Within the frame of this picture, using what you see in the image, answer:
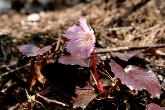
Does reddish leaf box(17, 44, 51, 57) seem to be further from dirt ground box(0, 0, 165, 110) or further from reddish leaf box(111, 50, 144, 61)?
reddish leaf box(111, 50, 144, 61)

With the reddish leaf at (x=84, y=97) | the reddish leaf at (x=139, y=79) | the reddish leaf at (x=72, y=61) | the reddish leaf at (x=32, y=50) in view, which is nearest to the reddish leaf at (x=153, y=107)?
the reddish leaf at (x=139, y=79)

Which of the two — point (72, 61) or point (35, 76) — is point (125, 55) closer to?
point (72, 61)

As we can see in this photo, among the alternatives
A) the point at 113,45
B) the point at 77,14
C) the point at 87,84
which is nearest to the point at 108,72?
the point at 87,84

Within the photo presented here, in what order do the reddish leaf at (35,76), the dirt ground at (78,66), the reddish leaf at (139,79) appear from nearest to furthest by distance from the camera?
the reddish leaf at (139,79), the dirt ground at (78,66), the reddish leaf at (35,76)

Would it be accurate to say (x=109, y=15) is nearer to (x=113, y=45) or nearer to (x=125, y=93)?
(x=113, y=45)

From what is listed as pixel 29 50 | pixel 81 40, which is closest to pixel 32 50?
pixel 29 50

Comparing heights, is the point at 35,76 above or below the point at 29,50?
below

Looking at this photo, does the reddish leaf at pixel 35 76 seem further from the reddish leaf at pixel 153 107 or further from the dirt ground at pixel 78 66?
the reddish leaf at pixel 153 107

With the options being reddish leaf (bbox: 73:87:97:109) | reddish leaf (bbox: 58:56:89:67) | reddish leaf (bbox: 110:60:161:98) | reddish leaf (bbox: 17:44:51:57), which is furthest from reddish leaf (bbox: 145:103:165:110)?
reddish leaf (bbox: 17:44:51:57)
